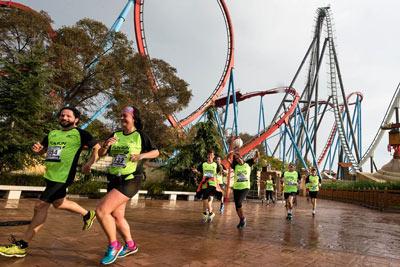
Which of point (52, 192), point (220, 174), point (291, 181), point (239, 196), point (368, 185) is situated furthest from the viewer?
point (368, 185)

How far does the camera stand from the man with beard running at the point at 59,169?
305cm

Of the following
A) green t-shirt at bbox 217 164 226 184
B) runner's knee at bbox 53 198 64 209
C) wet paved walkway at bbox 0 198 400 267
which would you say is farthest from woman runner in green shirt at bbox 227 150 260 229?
runner's knee at bbox 53 198 64 209

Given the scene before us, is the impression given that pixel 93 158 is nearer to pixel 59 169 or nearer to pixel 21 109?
pixel 59 169

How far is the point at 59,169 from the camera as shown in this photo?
3154mm

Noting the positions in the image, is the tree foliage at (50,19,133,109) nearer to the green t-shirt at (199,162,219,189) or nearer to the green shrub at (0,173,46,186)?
the green shrub at (0,173,46,186)

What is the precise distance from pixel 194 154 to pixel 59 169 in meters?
14.4

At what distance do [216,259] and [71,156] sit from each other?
6.84 feet

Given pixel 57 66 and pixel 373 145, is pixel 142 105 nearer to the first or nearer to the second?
pixel 57 66

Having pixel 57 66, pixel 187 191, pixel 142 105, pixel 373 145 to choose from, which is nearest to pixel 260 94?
pixel 373 145

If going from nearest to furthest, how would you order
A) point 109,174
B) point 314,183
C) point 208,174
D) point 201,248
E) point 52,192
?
point 52,192
point 109,174
point 201,248
point 208,174
point 314,183

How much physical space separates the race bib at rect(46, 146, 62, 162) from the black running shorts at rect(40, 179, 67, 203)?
0.85 ft

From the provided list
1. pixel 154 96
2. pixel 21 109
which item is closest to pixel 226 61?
pixel 154 96

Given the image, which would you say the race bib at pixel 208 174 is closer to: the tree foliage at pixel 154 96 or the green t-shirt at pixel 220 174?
the green t-shirt at pixel 220 174

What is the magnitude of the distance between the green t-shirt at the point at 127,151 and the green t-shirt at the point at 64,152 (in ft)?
0.97
